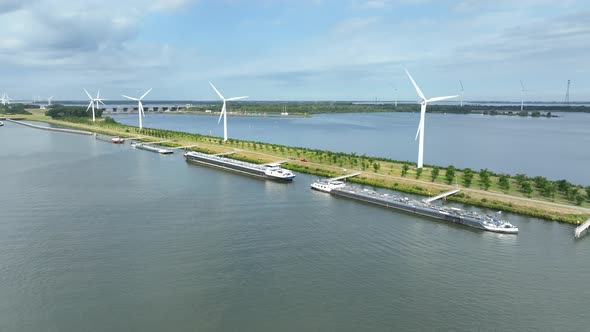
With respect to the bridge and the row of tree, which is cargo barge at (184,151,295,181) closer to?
the row of tree

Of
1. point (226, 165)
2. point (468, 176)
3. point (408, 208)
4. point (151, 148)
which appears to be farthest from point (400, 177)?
point (151, 148)

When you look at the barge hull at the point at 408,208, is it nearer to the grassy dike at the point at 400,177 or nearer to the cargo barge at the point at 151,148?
the grassy dike at the point at 400,177

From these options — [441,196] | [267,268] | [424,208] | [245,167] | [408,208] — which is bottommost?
[267,268]

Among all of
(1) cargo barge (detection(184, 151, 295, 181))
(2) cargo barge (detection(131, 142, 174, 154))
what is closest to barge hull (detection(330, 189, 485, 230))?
(1) cargo barge (detection(184, 151, 295, 181))

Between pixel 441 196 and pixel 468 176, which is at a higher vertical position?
pixel 468 176

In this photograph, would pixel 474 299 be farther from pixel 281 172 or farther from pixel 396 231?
pixel 281 172

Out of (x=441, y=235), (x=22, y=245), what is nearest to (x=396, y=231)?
(x=441, y=235)

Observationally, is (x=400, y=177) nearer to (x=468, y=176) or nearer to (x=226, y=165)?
(x=468, y=176)

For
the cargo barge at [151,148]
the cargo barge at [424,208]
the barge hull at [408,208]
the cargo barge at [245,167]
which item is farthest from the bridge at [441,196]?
the cargo barge at [151,148]
